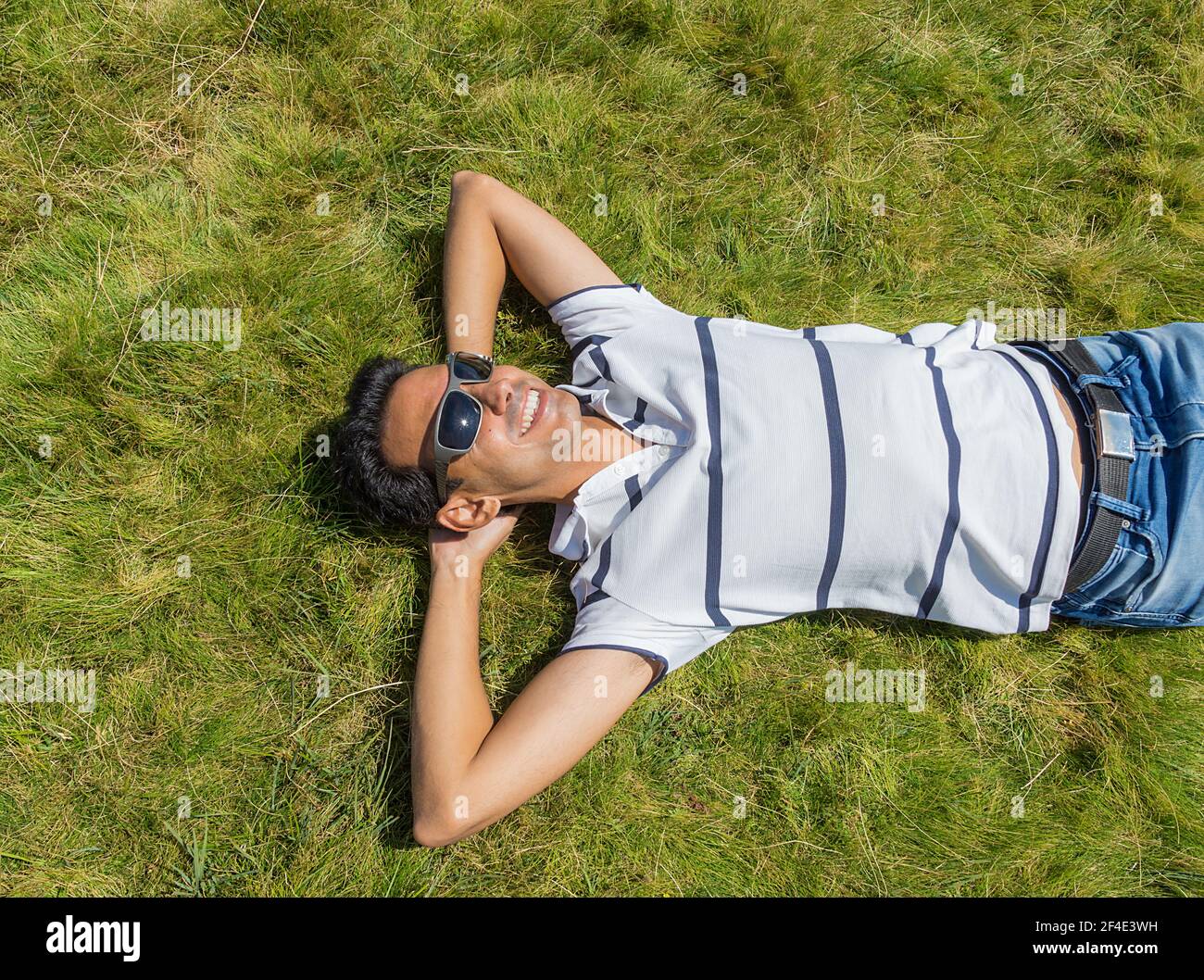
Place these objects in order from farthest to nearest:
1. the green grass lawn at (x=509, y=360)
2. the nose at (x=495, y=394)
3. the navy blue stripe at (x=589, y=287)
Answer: the green grass lawn at (x=509, y=360) → the navy blue stripe at (x=589, y=287) → the nose at (x=495, y=394)

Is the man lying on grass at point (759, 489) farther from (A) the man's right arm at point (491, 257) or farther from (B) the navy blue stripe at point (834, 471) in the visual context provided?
(A) the man's right arm at point (491, 257)

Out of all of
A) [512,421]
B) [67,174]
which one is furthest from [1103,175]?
[67,174]

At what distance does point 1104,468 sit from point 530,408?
7.44 ft

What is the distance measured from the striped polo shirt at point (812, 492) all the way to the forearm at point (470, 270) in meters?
0.66

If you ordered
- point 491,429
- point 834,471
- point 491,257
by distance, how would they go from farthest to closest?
point 491,257, point 491,429, point 834,471

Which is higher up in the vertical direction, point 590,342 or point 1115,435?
point 590,342

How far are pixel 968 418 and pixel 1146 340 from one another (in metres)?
0.85

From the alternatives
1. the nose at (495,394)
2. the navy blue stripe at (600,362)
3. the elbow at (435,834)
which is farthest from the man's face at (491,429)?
the elbow at (435,834)

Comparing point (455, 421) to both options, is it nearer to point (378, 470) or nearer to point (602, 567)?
point (378, 470)

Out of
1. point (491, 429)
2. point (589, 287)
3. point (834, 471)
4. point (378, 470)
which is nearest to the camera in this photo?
point (834, 471)

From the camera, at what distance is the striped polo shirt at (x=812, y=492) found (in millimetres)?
2795

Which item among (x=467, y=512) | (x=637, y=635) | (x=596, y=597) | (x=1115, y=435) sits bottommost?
(x=637, y=635)

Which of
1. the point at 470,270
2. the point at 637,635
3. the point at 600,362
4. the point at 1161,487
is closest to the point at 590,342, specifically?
the point at 600,362

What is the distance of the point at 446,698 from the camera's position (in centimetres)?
295
